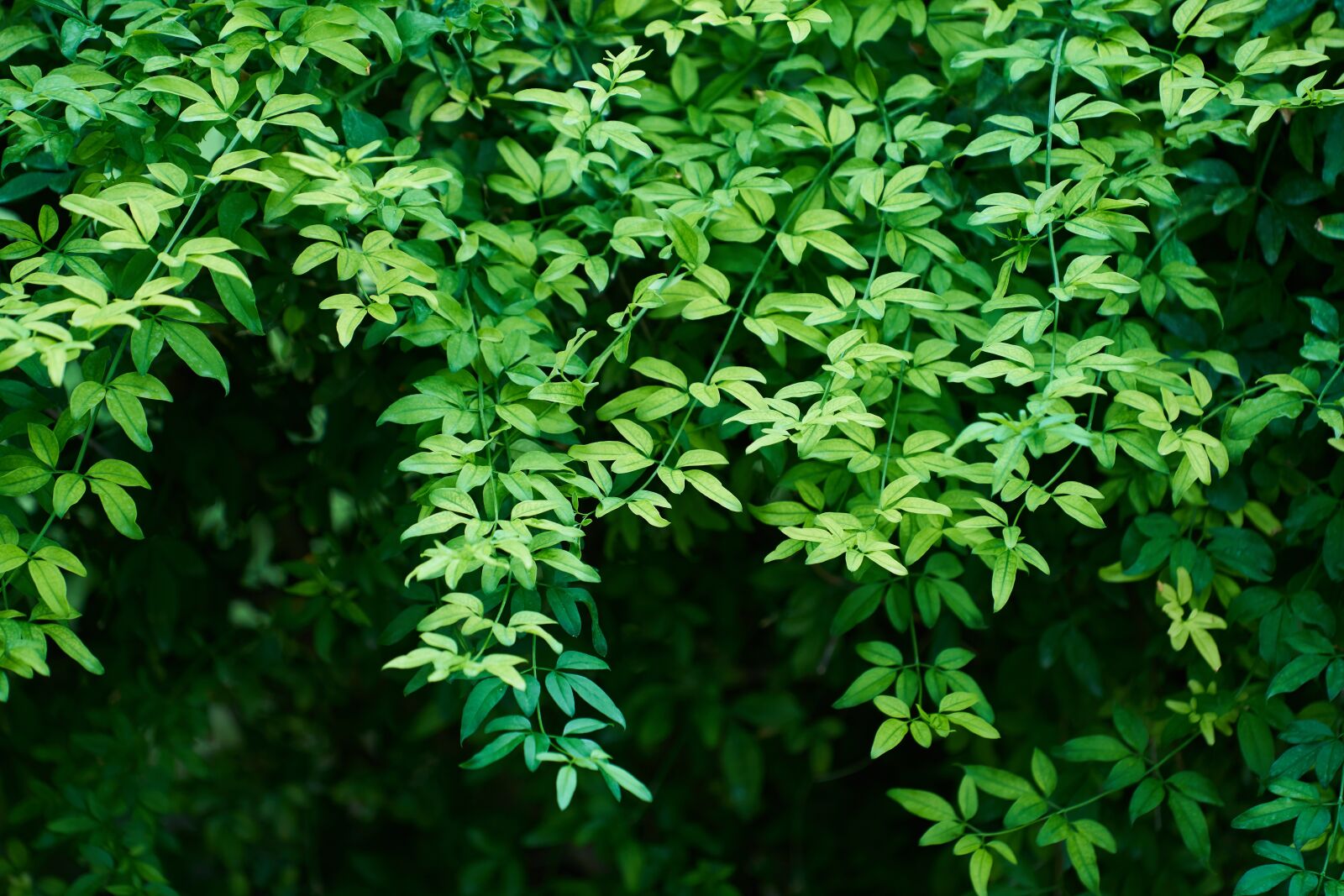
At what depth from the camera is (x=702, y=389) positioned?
1.41 metres

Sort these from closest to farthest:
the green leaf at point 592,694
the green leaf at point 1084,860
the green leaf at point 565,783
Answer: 1. the green leaf at point 565,783
2. the green leaf at point 592,694
3. the green leaf at point 1084,860

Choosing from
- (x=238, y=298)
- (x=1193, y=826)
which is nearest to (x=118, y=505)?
(x=238, y=298)

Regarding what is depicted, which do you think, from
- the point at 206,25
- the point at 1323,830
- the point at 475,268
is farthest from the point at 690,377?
the point at 1323,830

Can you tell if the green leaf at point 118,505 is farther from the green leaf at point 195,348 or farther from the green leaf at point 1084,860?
the green leaf at point 1084,860

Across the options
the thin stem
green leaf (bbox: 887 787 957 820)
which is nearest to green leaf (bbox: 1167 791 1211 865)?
green leaf (bbox: 887 787 957 820)

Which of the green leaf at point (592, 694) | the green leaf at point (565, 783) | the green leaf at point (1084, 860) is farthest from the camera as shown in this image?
the green leaf at point (1084, 860)

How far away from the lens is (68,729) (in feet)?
7.03

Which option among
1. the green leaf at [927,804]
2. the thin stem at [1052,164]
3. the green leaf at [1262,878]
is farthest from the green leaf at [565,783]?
the green leaf at [1262,878]

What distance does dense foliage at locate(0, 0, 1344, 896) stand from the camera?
4.50ft

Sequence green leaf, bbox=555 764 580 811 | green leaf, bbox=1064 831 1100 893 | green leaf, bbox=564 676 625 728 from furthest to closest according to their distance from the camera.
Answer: green leaf, bbox=1064 831 1100 893 → green leaf, bbox=564 676 625 728 → green leaf, bbox=555 764 580 811

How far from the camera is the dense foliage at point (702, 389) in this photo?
4.50ft

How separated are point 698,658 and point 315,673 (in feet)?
2.75

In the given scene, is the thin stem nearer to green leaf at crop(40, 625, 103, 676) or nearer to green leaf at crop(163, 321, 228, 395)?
green leaf at crop(163, 321, 228, 395)

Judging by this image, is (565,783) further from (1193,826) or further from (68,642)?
(1193,826)
